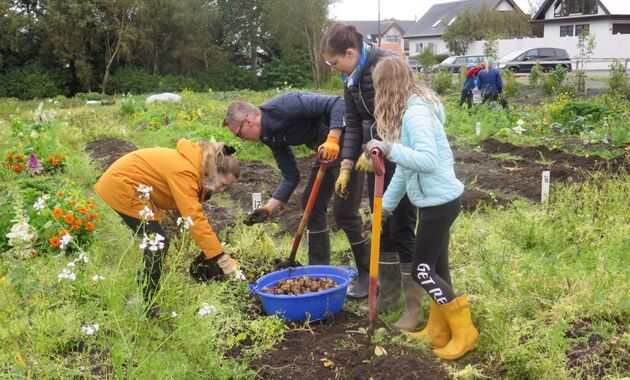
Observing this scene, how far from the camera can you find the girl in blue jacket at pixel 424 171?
300 cm

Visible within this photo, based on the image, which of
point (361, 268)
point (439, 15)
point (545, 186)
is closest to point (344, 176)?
point (361, 268)

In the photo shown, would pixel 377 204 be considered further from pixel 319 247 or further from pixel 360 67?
pixel 319 247

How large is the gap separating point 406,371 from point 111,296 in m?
1.44

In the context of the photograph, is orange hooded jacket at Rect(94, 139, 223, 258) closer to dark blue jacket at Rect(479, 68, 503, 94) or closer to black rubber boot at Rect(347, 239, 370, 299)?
black rubber boot at Rect(347, 239, 370, 299)

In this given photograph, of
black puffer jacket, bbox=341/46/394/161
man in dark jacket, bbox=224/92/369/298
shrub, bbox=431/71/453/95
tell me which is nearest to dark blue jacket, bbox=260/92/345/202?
man in dark jacket, bbox=224/92/369/298

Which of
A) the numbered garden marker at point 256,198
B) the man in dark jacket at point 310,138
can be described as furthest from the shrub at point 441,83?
the man in dark jacket at point 310,138

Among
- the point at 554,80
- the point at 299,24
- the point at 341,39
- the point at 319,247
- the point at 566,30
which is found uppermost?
the point at 299,24

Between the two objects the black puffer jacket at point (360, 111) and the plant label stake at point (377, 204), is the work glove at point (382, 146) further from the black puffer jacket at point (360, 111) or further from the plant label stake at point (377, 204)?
the black puffer jacket at point (360, 111)

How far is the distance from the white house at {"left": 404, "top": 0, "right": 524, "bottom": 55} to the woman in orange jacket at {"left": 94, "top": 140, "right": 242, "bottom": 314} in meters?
51.6

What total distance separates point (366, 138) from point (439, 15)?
56.3m

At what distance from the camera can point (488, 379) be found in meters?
3.13

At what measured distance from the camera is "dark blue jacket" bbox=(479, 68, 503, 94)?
1345 centimetres

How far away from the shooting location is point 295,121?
13.6ft

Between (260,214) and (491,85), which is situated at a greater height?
(491,85)
